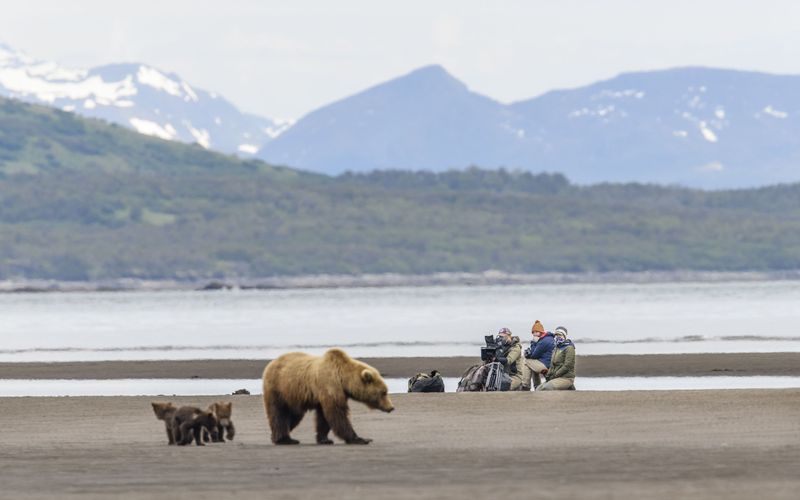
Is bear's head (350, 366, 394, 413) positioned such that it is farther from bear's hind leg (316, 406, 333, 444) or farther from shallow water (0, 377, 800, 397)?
shallow water (0, 377, 800, 397)

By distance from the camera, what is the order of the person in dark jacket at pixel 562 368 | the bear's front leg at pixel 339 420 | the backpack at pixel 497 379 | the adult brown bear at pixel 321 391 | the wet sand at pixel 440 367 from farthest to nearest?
the wet sand at pixel 440 367, the backpack at pixel 497 379, the person in dark jacket at pixel 562 368, the bear's front leg at pixel 339 420, the adult brown bear at pixel 321 391

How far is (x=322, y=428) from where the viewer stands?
24016mm

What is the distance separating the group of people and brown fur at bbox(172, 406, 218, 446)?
31.4 ft

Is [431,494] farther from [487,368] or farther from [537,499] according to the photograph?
[487,368]

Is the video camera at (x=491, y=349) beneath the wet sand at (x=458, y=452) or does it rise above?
above

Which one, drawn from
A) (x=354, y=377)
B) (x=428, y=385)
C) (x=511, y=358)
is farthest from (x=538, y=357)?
(x=354, y=377)

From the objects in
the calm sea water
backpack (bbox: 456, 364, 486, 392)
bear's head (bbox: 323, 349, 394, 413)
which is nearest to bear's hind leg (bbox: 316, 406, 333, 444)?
bear's head (bbox: 323, 349, 394, 413)

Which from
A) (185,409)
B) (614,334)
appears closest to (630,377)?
(185,409)

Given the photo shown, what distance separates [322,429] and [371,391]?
1.02 metres

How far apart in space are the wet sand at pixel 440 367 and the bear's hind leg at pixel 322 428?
23.9 m

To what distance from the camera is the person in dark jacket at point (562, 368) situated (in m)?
33.5

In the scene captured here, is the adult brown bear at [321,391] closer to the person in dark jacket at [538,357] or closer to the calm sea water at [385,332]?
the person in dark jacket at [538,357]

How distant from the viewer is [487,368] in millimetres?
34469

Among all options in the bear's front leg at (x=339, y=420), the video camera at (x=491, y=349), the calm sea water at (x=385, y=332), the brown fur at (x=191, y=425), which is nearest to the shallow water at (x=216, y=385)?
the video camera at (x=491, y=349)
